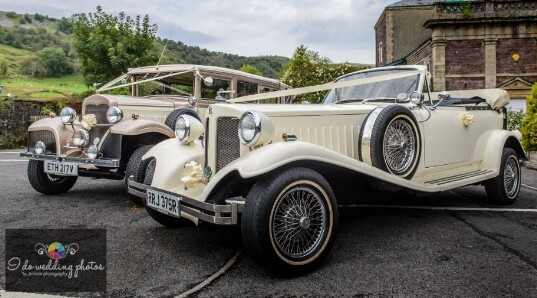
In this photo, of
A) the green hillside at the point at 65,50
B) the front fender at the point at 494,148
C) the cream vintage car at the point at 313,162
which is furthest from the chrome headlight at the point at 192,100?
the green hillside at the point at 65,50

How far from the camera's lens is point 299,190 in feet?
8.86

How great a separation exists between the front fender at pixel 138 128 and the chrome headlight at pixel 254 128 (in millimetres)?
2432

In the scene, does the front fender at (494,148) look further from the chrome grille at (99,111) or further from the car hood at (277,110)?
the chrome grille at (99,111)

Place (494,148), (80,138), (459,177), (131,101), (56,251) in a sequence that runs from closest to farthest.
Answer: (56,251), (459,177), (494,148), (80,138), (131,101)

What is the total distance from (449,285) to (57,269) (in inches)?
104

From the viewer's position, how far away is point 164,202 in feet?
9.75

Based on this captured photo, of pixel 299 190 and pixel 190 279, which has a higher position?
pixel 299 190

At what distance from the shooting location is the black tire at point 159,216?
3.58 metres

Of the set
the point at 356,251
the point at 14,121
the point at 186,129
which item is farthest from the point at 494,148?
the point at 14,121

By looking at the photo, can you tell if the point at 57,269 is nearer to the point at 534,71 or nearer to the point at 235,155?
the point at 235,155

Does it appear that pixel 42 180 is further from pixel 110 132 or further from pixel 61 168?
pixel 110 132

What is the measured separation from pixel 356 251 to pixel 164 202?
156 centimetres

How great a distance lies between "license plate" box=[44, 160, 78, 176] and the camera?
477 centimetres

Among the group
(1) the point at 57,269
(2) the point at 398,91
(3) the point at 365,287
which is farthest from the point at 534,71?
(1) the point at 57,269
